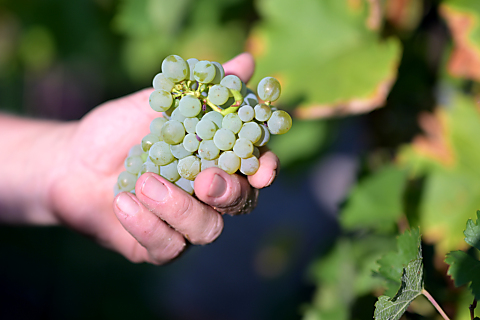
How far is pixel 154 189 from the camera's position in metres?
0.56

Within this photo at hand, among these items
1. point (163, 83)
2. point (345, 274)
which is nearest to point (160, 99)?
point (163, 83)

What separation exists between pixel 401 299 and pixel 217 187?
32 cm

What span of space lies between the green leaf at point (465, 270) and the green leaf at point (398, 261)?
0.06 m

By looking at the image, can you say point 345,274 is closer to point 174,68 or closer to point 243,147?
point 243,147

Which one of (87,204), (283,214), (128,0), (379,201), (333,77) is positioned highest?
(128,0)

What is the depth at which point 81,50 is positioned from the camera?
1.57m

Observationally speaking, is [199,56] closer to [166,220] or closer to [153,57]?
[153,57]

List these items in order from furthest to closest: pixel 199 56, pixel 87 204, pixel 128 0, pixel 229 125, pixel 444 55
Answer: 1. pixel 199 56
2. pixel 128 0
3. pixel 444 55
4. pixel 87 204
5. pixel 229 125

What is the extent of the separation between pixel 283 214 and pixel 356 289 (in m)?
0.99

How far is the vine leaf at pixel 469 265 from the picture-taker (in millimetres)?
497

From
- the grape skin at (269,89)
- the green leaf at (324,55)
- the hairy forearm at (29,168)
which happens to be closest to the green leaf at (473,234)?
the grape skin at (269,89)

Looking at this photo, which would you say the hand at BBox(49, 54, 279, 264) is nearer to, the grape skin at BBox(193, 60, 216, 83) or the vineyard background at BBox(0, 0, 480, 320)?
the grape skin at BBox(193, 60, 216, 83)

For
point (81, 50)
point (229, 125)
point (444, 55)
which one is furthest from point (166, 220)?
point (81, 50)

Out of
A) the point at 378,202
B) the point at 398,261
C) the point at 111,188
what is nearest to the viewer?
the point at 398,261
